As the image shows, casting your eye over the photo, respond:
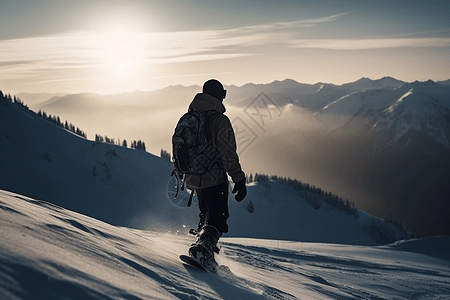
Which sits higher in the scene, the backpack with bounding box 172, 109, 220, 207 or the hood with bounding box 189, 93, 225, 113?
the hood with bounding box 189, 93, 225, 113

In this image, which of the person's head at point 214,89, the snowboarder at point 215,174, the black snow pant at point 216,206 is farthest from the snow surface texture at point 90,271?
the person's head at point 214,89

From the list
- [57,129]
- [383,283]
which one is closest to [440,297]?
[383,283]

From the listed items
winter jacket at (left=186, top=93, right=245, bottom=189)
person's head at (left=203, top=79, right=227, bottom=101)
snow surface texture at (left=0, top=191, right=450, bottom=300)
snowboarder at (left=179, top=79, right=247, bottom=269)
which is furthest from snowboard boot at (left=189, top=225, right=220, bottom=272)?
person's head at (left=203, top=79, right=227, bottom=101)

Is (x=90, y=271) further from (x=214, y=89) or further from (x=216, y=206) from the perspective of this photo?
(x=214, y=89)

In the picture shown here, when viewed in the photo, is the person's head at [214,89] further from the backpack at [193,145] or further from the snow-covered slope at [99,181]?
the snow-covered slope at [99,181]

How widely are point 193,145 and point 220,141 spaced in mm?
482

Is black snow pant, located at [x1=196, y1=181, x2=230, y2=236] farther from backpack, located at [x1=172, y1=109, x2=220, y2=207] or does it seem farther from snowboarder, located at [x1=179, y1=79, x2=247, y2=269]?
backpack, located at [x1=172, y1=109, x2=220, y2=207]

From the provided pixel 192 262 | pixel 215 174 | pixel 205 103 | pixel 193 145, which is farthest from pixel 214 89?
pixel 192 262

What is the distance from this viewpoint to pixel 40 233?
297 centimetres

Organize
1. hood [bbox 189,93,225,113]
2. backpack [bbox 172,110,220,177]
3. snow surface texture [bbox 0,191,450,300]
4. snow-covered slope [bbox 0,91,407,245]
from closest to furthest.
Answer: snow surface texture [bbox 0,191,450,300] < backpack [bbox 172,110,220,177] < hood [bbox 189,93,225,113] < snow-covered slope [bbox 0,91,407,245]

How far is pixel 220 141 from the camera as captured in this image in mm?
5281

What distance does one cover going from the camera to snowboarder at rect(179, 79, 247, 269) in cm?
529

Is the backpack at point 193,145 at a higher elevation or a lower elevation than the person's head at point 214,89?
lower

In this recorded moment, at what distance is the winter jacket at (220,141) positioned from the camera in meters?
5.29
